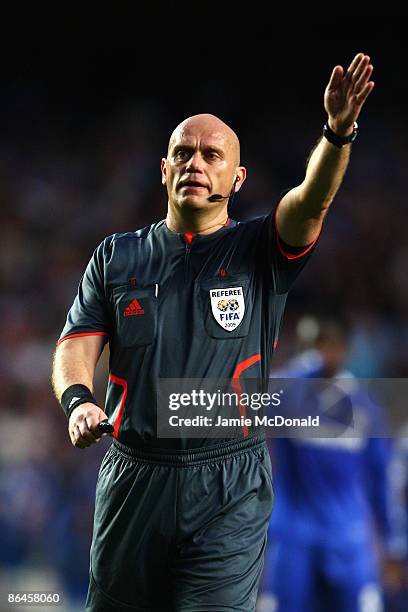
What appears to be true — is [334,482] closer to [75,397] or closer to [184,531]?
[184,531]

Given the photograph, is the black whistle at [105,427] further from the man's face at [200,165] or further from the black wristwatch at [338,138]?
the black wristwatch at [338,138]

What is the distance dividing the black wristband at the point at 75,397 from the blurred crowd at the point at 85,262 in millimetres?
3777

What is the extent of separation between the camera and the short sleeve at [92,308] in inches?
115

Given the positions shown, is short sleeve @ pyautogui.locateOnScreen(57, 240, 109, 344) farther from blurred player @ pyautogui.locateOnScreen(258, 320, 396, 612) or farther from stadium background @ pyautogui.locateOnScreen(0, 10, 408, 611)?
stadium background @ pyautogui.locateOnScreen(0, 10, 408, 611)

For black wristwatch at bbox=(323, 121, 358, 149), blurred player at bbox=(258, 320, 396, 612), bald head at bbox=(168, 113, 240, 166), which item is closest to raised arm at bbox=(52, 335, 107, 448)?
bald head at bbox=(168, 113, 240, 166)

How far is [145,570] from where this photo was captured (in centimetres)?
262

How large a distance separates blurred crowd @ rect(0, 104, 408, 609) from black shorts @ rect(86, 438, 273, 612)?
11.9 ft

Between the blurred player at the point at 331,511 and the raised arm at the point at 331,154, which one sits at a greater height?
the raised arm at the point at 331,154

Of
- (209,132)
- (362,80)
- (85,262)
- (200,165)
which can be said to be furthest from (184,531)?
(85,262)

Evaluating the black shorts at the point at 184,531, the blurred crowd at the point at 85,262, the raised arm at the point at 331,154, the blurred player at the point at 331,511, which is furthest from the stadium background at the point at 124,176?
the raised arm at the point at 331,154

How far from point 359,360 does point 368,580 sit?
2.09m

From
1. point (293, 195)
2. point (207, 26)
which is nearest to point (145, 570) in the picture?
point (293, 195)

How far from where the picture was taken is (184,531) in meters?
2.57

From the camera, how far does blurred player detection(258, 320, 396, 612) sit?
527 centimetres
